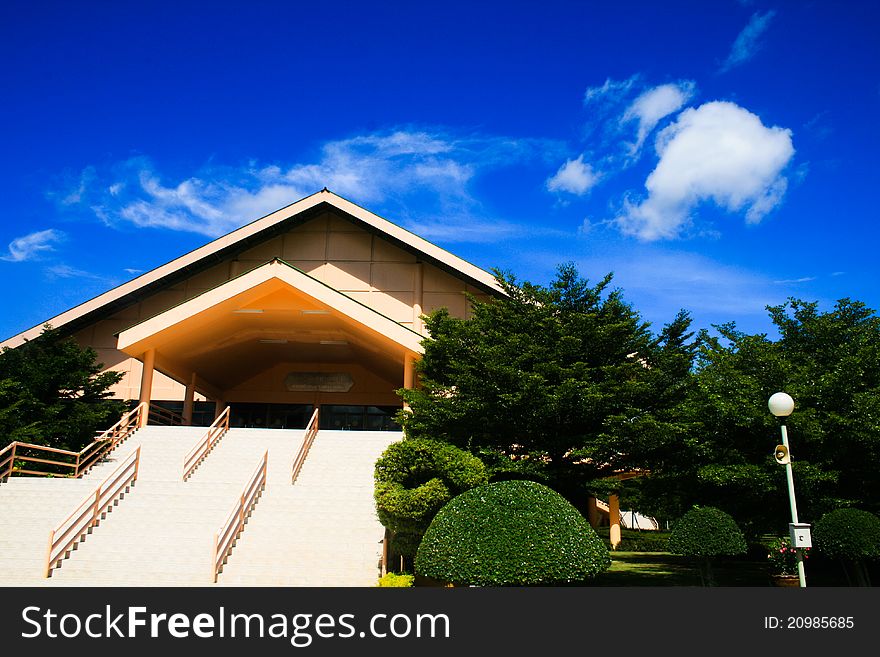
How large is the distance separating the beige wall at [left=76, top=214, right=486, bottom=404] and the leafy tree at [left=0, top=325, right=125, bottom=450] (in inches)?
247

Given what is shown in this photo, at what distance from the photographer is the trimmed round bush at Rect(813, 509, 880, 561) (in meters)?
11.3

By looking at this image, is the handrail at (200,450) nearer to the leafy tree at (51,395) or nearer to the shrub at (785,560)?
the leafy tree at (51,395)

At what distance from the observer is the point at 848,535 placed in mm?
11508

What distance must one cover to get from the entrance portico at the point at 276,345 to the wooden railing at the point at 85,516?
625 cm

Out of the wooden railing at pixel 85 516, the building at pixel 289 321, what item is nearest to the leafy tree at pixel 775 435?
the building at pixel 289 321


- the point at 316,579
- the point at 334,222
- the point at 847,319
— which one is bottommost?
the point at 316,579

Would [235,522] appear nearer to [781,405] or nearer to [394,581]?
[394,581]

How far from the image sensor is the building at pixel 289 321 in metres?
22.2

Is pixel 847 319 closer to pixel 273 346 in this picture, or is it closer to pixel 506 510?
pixel 506 510

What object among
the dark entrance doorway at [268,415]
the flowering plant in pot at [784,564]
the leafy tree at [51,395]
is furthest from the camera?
the dark entrance doorway at [268,415]

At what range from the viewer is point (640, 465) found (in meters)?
15.1

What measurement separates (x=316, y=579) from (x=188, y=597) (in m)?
4.57

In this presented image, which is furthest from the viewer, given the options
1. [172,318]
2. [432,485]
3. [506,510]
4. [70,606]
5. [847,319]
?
[172,318]

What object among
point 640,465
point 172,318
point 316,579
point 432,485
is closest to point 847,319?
point 640,465
